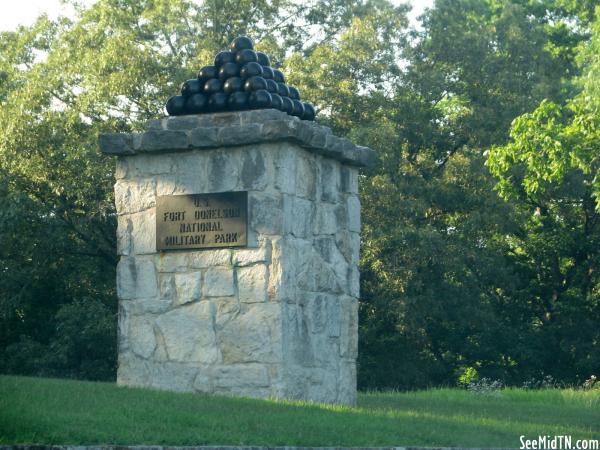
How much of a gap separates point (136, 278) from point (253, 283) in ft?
4.41

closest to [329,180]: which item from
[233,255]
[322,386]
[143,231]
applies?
[233,255]

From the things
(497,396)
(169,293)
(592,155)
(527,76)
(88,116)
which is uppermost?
(527,76)

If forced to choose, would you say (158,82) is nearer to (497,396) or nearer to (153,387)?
(497,396)

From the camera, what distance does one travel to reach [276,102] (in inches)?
453

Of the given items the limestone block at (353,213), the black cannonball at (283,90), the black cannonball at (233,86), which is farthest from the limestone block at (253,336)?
the black cannonball at (283,90)

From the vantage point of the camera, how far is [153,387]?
11.2 meters

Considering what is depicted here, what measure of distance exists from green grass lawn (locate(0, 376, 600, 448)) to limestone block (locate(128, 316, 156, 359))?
Result: 41.5 inches

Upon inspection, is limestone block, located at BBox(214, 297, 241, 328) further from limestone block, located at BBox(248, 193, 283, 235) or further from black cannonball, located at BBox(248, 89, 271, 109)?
black cannonball, located at BBox(248, 89, 271, 109)

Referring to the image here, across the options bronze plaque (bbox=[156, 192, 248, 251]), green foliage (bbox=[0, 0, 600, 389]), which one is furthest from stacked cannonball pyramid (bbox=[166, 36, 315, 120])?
green foliage (bbox=[0, 0, 600, 389])

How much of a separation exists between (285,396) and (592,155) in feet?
31.8

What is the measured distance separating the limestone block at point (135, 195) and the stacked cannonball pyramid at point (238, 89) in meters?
0.82

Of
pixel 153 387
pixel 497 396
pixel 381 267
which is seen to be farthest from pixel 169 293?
pixel 381 267

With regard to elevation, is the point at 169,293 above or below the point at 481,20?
below

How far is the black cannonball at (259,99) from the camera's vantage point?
37.3 feet
